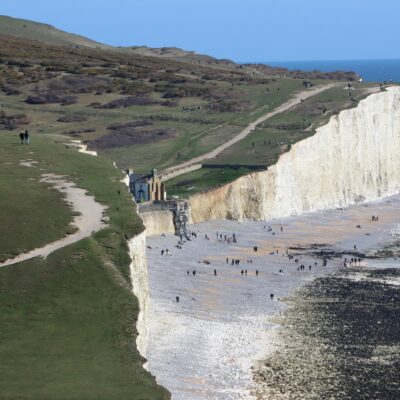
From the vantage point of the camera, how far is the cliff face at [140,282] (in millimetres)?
43781

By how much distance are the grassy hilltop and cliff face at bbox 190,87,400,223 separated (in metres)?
1.45

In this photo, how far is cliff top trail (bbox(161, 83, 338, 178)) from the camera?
321ft

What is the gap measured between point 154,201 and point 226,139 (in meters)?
28.0

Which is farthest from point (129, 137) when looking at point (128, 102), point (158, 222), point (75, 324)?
point (75, 324)

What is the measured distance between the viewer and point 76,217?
2110 inches

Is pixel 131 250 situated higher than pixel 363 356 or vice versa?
pixel 131 250

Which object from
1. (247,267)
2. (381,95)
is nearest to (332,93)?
(381,95)

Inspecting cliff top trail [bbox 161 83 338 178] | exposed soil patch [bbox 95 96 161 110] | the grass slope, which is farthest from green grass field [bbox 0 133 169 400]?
exposed soil patch [bbox 95 96 161 110]

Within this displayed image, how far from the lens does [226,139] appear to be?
111 metres

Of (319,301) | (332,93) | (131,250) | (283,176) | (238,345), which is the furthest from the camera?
(332,93)

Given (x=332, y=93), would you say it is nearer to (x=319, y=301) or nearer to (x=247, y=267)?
(x=247, y=267)

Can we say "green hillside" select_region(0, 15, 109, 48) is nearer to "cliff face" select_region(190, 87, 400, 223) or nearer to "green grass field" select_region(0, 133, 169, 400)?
"cliff face" select_region(190, 87, 400, 223)

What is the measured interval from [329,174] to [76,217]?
58.0 meters

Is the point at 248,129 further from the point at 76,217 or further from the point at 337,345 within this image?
the point at 337,345
